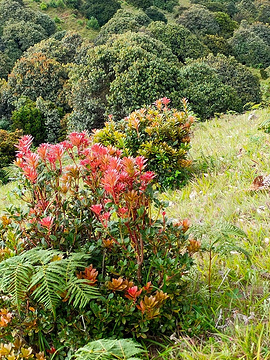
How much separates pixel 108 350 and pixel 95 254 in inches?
19.0

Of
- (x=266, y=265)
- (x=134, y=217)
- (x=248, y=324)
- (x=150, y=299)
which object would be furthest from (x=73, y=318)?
(x=266, y=265)

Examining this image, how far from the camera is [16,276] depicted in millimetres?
1265

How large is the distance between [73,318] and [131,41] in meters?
11.6

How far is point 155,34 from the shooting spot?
21297 mm

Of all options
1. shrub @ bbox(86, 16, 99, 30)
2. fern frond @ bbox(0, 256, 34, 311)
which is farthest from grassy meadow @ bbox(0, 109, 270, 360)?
shrub @ bbox(86, 16, 99, 30)

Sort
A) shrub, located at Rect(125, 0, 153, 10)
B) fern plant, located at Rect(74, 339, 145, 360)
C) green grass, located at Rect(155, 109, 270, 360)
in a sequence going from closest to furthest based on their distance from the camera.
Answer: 1. fern plant, located at Rect(74, 339, 145, 360)
2. green grass, located at Rect(155, 109, 270, 360)
3. shrub, located at Rect(125, 0, 153, 10)

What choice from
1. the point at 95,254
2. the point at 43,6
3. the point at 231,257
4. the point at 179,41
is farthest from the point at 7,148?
the point at 43,6

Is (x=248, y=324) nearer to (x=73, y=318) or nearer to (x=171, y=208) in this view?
(x=73, y=318)

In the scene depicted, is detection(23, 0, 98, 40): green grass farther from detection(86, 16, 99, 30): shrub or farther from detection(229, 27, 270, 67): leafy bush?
detection(229, 27, 270, 67): leafy bush

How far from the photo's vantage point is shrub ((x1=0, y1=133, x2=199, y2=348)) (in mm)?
1435

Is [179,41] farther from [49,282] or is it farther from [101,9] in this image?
[49,282]

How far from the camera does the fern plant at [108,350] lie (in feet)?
3.84

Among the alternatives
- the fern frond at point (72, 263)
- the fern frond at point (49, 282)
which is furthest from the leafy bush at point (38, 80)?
the fern frond at point (49, 282)

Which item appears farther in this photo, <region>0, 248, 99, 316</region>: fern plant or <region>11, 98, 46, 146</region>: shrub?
<region>11, 98, 46, 146</region>: shrub
